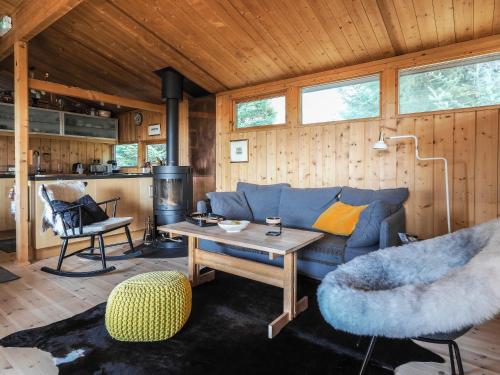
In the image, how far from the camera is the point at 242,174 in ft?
15.6

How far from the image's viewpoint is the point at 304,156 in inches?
163

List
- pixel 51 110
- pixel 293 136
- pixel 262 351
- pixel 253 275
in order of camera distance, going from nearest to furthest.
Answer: pixel 262 351 < pixel 253 275 < pixel 293 136 < pixel 51 110

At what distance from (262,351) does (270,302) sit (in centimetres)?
66

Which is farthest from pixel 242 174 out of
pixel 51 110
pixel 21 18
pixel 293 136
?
pixel 51 110

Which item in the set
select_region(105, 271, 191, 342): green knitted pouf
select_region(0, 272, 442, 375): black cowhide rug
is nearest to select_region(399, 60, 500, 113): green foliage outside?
select_region(0, 272, 442, 375): black cowhide rug

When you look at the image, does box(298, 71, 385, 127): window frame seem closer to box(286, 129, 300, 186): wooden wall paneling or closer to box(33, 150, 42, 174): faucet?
box(286, 129, 300, 186): wooden wall paneling

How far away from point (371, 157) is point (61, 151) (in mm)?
5808

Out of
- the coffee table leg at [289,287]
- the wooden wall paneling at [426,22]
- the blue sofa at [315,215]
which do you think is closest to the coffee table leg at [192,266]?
the blue sofa at [315,215]

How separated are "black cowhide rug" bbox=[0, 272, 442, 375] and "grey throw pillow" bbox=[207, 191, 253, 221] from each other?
50.5 inches

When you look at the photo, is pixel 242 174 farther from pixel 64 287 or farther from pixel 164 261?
pixel 64 287

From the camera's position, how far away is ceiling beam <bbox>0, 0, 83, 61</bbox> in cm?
296

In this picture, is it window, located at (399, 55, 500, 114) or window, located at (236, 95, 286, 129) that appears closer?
window, located at (399, 55, 500, 114)

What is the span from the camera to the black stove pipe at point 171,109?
14.6 feet

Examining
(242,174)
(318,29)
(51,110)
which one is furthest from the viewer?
(51,110)
